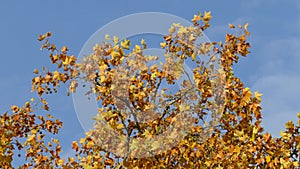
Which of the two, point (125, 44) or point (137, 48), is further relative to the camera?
point (137, 48)

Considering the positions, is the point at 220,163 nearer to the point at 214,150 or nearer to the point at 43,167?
the point at 214,150

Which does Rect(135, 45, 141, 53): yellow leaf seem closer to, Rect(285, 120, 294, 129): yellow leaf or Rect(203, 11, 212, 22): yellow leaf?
Rect(203, 11, 212, 22): yellow leaf

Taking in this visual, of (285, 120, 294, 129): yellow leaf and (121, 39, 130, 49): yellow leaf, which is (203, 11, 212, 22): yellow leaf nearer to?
(121, 39, 130, 49): yellow leaf

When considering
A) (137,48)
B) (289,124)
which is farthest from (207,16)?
(289,124)

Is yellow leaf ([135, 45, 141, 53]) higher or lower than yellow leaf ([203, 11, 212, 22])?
lower

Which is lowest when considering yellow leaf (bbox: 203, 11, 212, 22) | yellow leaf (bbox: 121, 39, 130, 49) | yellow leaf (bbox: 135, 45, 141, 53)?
yellow leaf (bbox: 121, 39, 130, 49)

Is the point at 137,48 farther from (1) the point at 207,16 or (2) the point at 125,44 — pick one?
(1) the point at 207,16

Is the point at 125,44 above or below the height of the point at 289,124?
above

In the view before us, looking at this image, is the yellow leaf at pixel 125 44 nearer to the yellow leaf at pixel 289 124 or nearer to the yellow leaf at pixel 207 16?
the yellow leaf at pixel 207 16

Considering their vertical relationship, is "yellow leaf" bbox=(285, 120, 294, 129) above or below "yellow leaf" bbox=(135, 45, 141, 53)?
below

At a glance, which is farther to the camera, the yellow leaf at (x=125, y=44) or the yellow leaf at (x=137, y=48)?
the yellow leaf at (x=137, y=48)

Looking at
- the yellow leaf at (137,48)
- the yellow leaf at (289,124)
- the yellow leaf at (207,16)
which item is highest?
the yellow leaf at (207,16)

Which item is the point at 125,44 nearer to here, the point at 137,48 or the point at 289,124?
the point at 137,48

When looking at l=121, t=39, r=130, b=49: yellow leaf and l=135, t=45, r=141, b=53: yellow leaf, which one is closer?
l=121, t=39, r=130, b=49: yellow leaf
